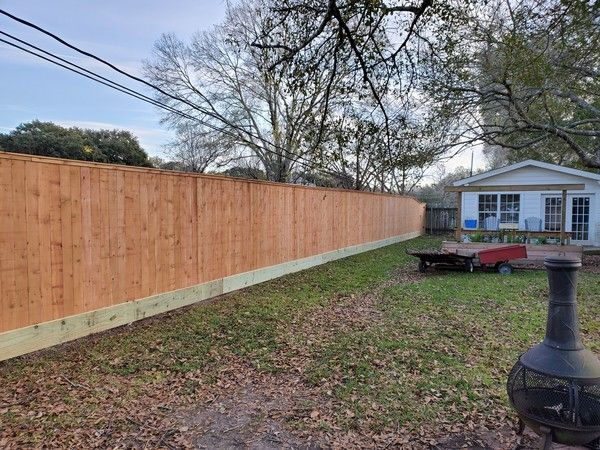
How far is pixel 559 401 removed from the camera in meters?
2.12

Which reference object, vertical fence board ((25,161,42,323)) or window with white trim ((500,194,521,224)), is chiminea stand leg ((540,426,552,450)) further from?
window with white trim ((500,194,521,224))

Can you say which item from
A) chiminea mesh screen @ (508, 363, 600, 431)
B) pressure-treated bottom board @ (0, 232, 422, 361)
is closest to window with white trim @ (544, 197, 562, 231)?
pressure-treated bottom board @ (0, 232, 422, 361)

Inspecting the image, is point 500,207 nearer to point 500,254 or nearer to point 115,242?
point 500,254

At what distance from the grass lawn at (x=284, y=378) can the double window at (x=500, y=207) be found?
9163mm

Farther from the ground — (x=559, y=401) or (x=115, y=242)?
(x=115, y=242)

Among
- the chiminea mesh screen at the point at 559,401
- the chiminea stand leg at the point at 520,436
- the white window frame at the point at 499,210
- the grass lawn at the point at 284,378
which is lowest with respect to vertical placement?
the grass lawn at the point at 284,378

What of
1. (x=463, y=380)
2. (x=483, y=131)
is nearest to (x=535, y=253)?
(x=483, y=131)

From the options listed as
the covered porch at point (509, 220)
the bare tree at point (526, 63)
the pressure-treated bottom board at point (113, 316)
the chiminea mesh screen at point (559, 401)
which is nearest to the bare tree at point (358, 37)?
the bare tree at point (526, 63)

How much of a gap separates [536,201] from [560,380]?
13990 mm

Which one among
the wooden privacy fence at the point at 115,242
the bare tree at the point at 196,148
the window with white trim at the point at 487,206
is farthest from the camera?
the bare tree at the point at 196,148

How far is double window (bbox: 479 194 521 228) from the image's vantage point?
1454 centimetres

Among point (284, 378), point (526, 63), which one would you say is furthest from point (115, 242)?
point (526, 63)

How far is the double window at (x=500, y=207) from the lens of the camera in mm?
14539

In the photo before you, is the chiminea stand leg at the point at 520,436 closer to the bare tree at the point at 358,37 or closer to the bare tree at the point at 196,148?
the bare tree at the point at 358,37
